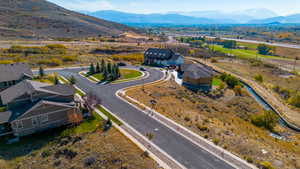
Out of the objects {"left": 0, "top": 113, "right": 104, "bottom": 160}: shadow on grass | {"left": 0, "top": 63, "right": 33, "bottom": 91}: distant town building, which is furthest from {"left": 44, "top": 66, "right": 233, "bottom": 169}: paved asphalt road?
{"left": 0, "top": 63, "right": 33, "bottom": 91}: distant town building

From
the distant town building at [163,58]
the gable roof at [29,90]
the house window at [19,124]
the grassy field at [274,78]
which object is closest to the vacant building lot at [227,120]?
the grassy field at [274,78]

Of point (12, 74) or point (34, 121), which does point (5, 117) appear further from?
point (12, 74)

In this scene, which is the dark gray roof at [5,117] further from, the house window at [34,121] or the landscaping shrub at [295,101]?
the landscaping shrub at [295,101]

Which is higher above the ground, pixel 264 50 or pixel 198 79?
pixel 264 50

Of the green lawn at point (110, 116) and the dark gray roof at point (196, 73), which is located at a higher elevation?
the dark gray roof at point (196, 73)

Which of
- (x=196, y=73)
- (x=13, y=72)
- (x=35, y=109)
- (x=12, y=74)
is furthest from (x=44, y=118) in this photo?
A: (x=196, y=73)

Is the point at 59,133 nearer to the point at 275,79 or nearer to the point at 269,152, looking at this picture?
the point at 269,152
